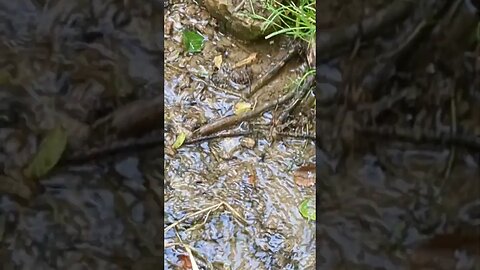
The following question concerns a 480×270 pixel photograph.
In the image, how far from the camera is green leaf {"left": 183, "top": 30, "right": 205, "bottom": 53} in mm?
1723

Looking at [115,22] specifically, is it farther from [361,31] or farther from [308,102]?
[308,102]

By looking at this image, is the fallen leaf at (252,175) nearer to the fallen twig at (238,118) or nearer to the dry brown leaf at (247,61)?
the fallen twig at (238,118)

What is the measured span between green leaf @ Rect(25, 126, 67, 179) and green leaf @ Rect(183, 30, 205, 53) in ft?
3.46

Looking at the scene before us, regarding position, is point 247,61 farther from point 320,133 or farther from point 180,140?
point 320,133

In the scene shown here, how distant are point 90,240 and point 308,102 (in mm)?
1057

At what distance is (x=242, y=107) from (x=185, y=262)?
15.5 inches

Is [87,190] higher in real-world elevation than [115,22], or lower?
lower

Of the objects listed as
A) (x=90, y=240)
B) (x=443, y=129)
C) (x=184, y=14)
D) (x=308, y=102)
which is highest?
(x=184, y=14)

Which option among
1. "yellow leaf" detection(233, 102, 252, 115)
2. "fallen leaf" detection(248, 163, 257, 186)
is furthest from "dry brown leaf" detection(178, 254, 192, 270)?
"yellow leaf" detection(233, 102, 252, 115)

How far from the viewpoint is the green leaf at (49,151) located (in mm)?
679

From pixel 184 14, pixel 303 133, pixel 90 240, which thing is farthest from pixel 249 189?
pixel 90 240

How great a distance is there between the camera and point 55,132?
677mm

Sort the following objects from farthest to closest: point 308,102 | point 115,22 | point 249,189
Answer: point 308,102 < point 249,189 < point 115,22

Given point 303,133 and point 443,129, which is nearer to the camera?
point 443,129
